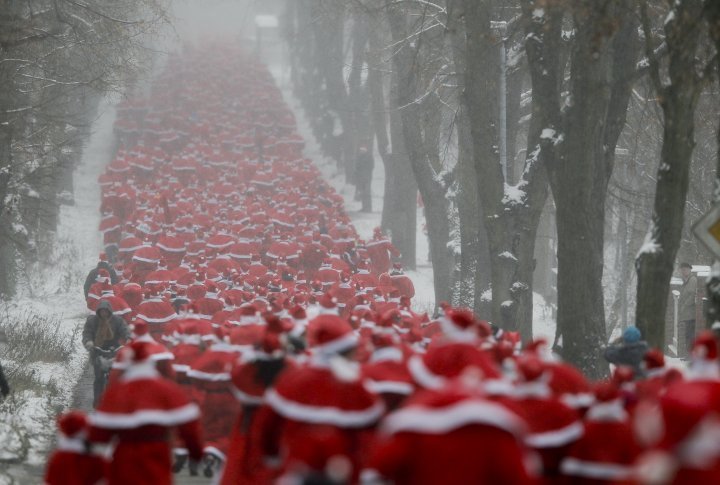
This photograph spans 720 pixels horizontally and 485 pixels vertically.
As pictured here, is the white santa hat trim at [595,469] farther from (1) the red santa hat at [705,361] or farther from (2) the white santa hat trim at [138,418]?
(2) the white santa hat trim at [138,418]

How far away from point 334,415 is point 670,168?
6.97 meters

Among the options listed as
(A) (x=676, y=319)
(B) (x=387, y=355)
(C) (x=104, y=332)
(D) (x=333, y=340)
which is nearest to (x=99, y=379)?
(C) (x=104, y=332)

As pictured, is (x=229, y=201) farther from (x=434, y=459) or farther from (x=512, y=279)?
(x=434, y=459)

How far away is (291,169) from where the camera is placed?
1687 inches

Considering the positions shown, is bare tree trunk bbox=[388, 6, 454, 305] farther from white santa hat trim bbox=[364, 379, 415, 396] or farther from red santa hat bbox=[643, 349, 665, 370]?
white santa hat trim bbox=[364, 379, 415, 396]

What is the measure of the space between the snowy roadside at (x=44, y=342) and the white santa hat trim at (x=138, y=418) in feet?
12.9

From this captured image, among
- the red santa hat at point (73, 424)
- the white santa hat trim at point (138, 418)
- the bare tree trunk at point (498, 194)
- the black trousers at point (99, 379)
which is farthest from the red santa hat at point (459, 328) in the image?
the bare tree trunk at point (498, 194)

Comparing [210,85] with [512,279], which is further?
[210,85]

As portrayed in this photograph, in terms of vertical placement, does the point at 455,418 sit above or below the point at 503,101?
below

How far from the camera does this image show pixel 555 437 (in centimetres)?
651

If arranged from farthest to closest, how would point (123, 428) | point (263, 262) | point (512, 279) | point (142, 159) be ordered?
point (142, 159) < point (263, 262) < point (512, 279) < point (123, 428)

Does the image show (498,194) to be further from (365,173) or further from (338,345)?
(365,173)

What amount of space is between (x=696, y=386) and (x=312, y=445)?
1.85 m

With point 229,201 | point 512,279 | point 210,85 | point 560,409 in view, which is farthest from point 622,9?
point 210,85
